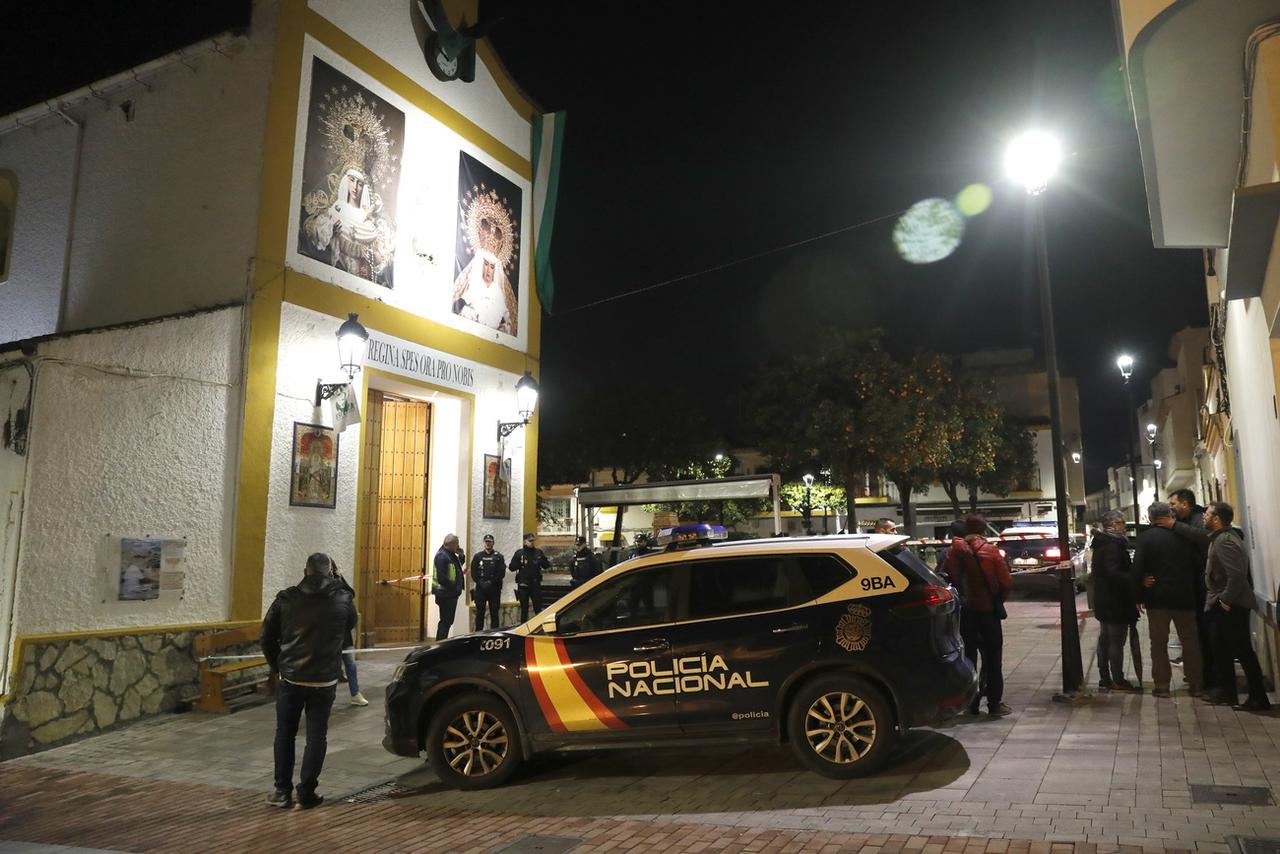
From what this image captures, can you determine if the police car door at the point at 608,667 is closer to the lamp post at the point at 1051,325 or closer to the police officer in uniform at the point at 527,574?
the lamp post at the point at 1051,325

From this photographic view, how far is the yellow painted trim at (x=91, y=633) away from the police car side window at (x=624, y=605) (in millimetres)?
5768

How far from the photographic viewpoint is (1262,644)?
1016 cm

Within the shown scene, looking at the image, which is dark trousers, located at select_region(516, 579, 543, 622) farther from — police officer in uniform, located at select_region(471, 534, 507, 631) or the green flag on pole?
the green flag on pole

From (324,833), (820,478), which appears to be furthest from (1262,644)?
(820,478)

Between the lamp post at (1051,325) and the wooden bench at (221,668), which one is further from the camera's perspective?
the wooden bench at (221,668)

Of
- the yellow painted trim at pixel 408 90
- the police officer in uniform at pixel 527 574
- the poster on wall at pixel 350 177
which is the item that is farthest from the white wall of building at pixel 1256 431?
the yellow painted trim at pixel 408 90

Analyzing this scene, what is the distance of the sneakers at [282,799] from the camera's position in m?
7.16

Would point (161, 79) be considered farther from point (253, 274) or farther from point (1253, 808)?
point (1253, 808)

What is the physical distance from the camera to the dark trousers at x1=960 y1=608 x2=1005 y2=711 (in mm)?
8688

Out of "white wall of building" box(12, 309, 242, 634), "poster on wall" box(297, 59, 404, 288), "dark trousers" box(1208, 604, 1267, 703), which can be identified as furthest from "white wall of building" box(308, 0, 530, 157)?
"dark trousers" box(1208, 604, 1267, 703)

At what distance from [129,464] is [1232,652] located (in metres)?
11.7

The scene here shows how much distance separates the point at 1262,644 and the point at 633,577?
7.54 m

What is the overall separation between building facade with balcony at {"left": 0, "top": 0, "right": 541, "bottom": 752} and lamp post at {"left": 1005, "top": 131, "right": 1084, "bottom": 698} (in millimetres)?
9074

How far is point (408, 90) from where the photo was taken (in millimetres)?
15039
